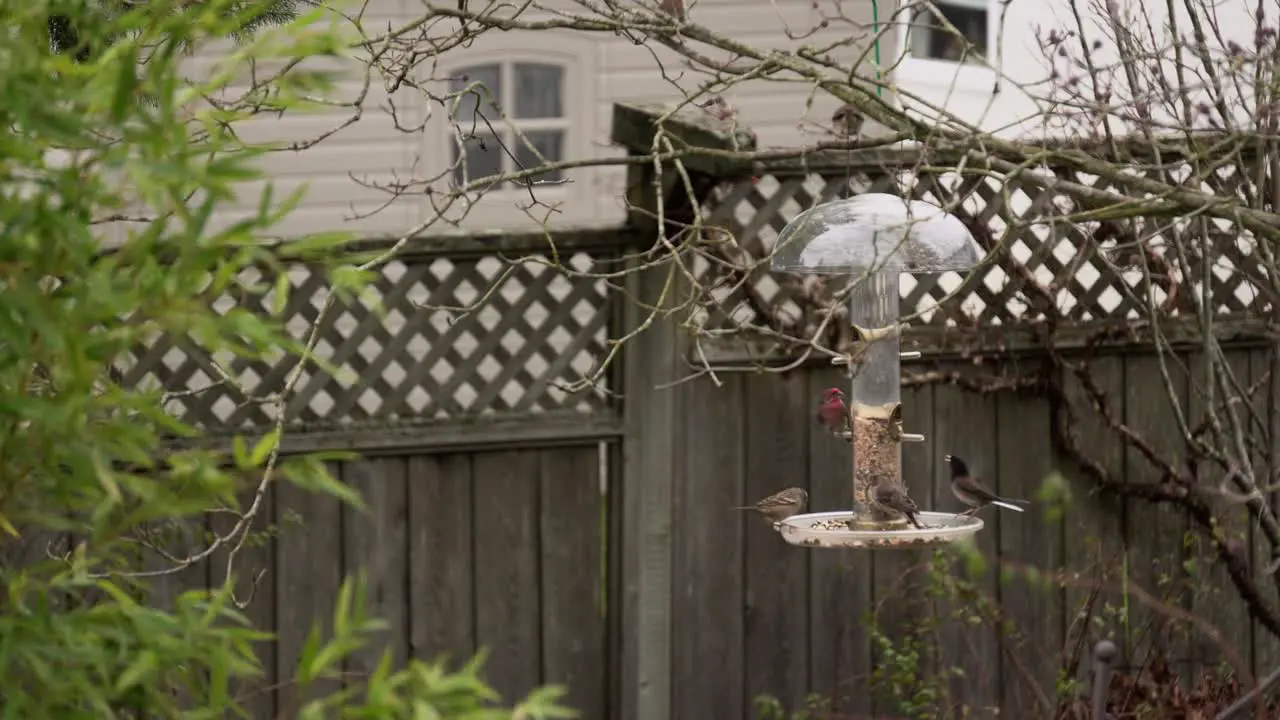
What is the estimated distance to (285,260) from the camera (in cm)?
440

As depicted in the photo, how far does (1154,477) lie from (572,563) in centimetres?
168

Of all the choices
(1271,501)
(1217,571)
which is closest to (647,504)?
(1217,571)

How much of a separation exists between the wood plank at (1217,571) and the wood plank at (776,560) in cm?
110

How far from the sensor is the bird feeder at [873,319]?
11.3 feet

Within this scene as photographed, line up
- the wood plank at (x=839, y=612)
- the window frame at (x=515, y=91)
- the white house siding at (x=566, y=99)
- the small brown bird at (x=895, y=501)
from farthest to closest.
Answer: the window frame at (x=515, y=91) → the white house siding at (x=566, y=99) → the wood plank at (x=839, y=612) → the small brown bird at (x=895, y=501)

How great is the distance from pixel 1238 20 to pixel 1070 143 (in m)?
4.53

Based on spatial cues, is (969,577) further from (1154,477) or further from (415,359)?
(415,359)

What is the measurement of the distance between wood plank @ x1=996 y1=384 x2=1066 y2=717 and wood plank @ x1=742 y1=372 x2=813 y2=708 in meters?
0.57

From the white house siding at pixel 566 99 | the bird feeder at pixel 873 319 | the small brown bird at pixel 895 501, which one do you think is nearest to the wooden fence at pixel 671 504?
the bird feeder at pixel 873 319

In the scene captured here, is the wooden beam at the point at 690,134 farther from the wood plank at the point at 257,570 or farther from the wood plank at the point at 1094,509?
the wood plank at the point at 257,570

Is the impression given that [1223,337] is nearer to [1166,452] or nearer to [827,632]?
[1166,452]

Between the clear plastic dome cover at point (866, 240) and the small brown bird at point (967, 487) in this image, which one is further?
the small brown bird at point (967, 487)

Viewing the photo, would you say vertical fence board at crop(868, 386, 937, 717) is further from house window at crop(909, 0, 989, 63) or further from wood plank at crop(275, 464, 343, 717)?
house window at crop(909, 0, 989, 63)

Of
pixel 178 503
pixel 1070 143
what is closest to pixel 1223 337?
pixel 1070 143
